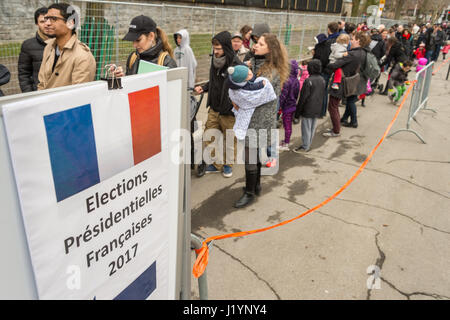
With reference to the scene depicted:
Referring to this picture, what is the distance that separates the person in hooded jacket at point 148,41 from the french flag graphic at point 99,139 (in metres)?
2.11

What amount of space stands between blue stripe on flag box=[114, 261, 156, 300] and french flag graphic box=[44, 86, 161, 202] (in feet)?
1.85

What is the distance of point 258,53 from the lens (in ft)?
12.2

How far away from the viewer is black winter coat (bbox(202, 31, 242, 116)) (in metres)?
4.13

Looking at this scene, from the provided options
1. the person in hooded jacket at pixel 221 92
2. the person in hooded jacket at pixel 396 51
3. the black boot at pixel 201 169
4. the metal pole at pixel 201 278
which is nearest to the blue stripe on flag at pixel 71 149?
the metal pole at pixel 201 278

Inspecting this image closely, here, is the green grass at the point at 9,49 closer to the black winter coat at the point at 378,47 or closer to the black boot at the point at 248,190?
the black boot at the point at 248,190

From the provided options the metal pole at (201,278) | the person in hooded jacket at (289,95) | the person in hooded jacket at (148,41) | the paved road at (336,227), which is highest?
the person in hooded jacket at (148,41)

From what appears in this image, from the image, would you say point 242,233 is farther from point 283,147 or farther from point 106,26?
point 106,26

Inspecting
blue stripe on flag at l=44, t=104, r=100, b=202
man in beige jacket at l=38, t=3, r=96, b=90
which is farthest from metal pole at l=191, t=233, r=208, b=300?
man in beige jacket at l=38, t=3, r=96, b=90

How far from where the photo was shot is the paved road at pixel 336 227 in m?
2.99

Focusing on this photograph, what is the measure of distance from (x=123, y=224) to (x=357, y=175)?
447 cm

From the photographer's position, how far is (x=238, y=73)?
326cm
